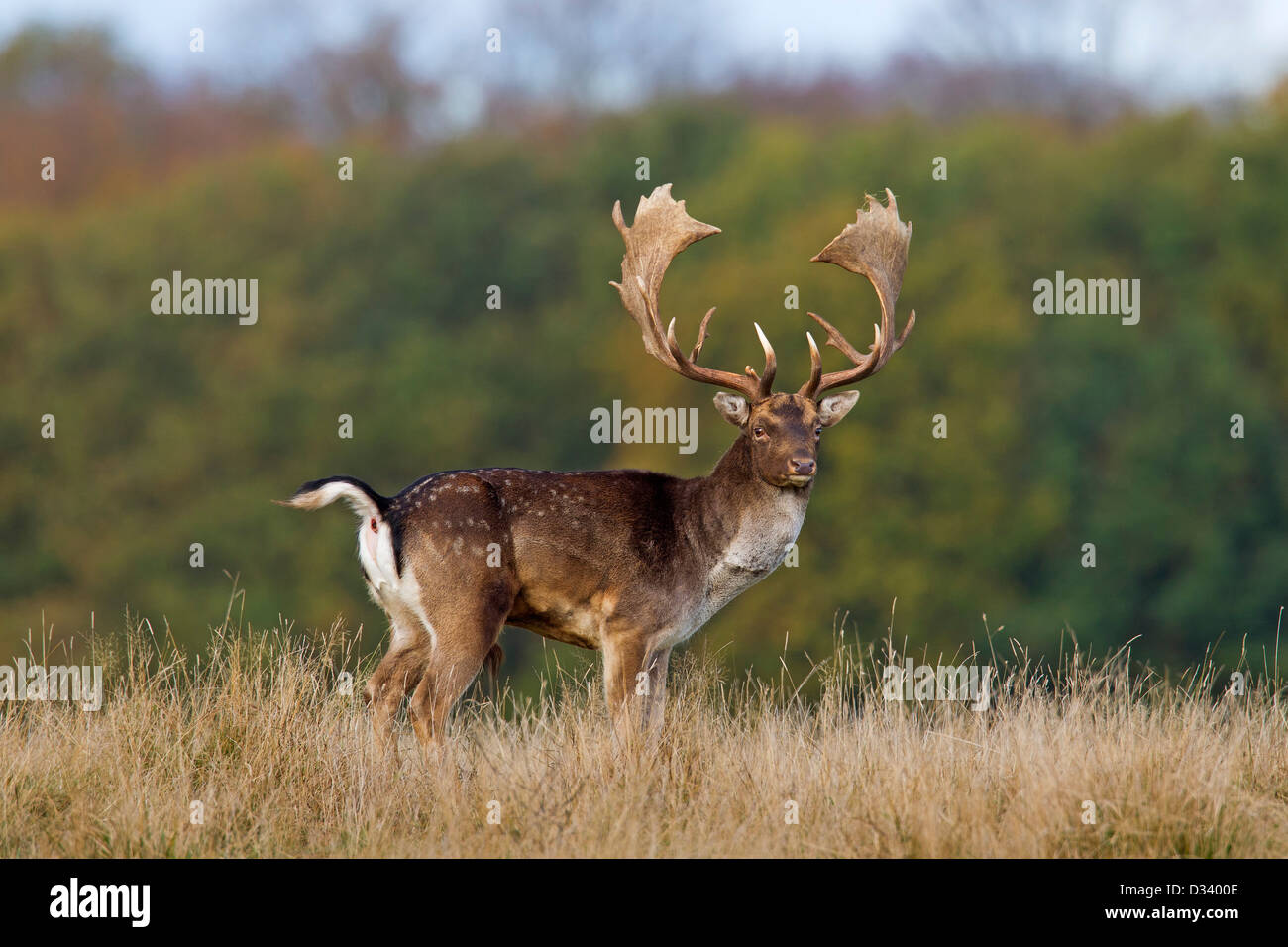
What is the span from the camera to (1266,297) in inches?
1305

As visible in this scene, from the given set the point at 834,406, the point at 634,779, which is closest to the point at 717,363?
the point at 834,406

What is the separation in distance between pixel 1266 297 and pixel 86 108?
116ft

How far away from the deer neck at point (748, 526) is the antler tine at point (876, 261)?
62 centimetres

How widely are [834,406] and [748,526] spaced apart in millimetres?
867

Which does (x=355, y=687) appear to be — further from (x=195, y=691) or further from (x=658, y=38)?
(x=658, y=38)

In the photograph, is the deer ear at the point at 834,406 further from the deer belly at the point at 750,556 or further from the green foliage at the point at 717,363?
the green foliage at the point at 717,363

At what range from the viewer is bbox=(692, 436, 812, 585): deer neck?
8.65 metres

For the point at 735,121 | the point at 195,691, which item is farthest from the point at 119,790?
the point at 735,121

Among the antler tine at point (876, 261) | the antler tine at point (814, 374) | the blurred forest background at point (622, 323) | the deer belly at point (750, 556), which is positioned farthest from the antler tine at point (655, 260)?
the blurred forest background at point (622, 323)

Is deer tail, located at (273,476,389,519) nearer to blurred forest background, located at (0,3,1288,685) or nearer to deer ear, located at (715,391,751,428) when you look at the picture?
deer ear, located at (715,391,751,428)

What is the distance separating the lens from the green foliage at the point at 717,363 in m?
30.2

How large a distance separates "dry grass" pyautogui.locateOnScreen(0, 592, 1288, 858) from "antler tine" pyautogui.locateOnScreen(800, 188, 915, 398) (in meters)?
1.83

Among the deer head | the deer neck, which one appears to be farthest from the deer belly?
the deer head

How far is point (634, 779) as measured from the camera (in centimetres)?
702
